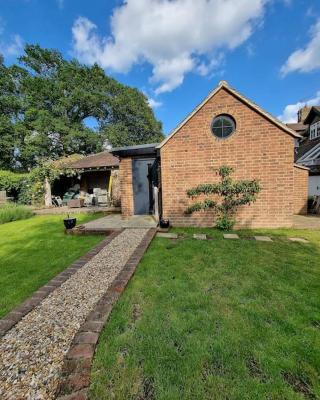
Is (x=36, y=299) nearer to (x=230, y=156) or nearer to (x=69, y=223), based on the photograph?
(x=69, y=223)

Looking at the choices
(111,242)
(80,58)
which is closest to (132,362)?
(111,242)

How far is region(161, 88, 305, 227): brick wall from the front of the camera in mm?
7980

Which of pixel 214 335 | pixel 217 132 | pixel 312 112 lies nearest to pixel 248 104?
pixel 217 132

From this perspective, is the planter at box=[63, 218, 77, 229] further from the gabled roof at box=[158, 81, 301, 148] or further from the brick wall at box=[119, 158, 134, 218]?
the gabled roof at box=[158, 81, 301, 148]

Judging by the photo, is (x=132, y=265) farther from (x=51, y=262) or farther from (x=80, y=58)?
(x=80, y=58)

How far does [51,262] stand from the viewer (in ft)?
18.3

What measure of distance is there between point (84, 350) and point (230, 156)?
7.92m

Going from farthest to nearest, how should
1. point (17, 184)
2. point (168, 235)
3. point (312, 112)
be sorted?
point (17, 184) < point (312, 112) < point (168, 235)

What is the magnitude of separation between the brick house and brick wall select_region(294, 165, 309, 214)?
3.57 meters

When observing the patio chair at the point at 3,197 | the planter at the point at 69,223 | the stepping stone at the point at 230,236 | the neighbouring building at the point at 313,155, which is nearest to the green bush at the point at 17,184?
the patio chair at the point at 3,197

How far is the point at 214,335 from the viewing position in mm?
2691

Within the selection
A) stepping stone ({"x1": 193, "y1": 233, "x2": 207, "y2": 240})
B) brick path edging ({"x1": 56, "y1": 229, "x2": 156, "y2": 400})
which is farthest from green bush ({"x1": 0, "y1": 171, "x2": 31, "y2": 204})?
brick path edging ({"x1": 56, "y1": 229, "x2": 156, "y2": 400})

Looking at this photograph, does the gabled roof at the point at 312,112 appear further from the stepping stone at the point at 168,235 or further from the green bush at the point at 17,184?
the green bush at the point at 17,184

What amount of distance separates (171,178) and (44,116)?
2730cm
